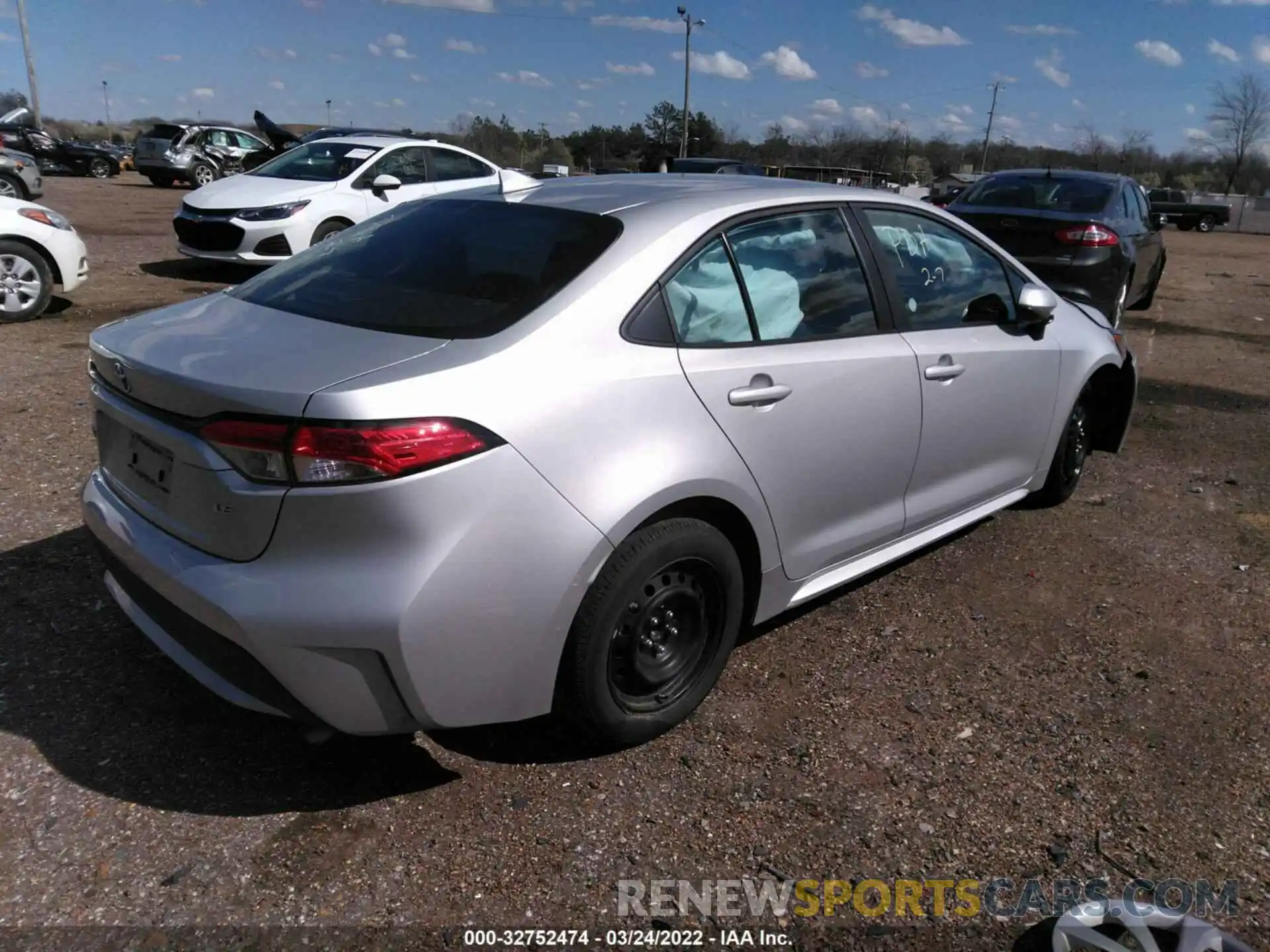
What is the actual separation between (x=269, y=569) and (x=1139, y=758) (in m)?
2.58

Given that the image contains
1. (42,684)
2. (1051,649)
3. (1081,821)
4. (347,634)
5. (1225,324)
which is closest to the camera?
(347,634)

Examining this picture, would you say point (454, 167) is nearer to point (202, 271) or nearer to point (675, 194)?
point (202, 271)

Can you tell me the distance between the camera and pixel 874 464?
3330mm

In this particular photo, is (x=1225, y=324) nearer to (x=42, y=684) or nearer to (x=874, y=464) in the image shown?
(x=874, y=464)

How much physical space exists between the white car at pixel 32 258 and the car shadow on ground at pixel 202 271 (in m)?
2.33

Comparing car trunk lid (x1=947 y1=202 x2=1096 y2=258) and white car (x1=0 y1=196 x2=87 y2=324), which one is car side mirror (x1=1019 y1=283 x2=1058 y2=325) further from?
white car (x1=0 y1=196 x2=87 y2=324)

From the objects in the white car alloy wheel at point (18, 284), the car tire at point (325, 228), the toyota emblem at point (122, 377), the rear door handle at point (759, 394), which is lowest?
the white car alloy wheel at point (18, 284)

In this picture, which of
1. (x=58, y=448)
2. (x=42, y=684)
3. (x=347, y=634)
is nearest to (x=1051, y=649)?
(x=347, y=634)

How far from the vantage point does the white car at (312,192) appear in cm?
1006

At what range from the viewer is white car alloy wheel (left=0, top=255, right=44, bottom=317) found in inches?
315

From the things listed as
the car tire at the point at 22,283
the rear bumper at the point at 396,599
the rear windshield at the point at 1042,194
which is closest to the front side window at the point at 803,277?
the rear bumper at the point at 396,599

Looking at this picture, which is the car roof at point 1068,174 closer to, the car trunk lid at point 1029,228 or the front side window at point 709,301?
the car trunk lid at point 1029,228

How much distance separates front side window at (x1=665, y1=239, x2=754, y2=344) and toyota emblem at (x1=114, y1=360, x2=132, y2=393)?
1.49 meters

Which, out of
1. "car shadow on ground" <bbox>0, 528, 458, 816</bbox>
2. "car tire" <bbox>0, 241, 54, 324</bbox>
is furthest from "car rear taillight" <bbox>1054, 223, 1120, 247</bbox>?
"car tire" <bbox>0, 241, 54, 324</bbox>
